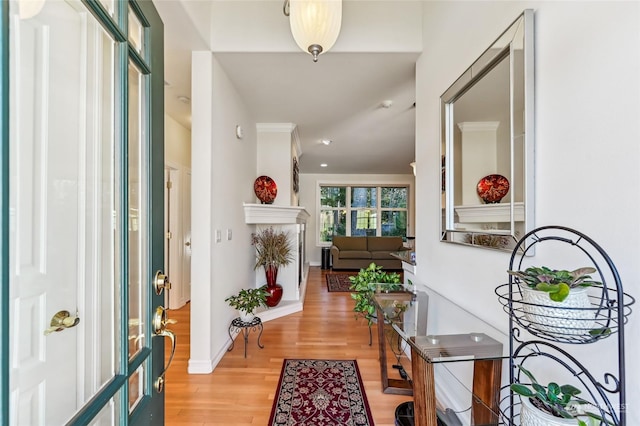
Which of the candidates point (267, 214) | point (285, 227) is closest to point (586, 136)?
point (267, 214)

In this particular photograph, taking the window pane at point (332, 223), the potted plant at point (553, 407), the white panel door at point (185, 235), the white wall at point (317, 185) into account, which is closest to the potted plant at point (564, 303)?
the potted plant at point (553, 407)

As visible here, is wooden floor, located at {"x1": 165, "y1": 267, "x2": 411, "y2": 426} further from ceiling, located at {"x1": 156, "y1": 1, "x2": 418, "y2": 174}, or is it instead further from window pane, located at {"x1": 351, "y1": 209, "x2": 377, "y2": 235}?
window pane, located at {"x1": 351, "y1": 209, "x2": 377, "y2": 235}

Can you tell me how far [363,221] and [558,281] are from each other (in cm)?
745

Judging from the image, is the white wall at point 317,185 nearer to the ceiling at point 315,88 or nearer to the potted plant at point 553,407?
the ceiling at point 315,88

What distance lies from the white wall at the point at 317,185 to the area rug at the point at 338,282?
1.53 meters

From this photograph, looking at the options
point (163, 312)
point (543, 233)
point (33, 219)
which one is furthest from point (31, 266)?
point (543, 233)

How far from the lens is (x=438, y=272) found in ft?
6.20

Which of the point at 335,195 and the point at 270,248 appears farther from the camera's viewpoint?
the point at 335,195

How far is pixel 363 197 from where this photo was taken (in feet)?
26.8

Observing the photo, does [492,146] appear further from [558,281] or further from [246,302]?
[246,302]

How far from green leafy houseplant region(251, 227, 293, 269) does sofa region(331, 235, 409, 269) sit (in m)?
3.33

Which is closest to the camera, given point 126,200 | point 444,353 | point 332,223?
point 126,200

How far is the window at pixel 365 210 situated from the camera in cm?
809

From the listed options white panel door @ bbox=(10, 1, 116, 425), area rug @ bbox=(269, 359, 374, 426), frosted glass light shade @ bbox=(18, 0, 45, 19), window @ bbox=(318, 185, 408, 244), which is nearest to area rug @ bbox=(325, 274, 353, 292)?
window @ bbox=(318, 185, 408, 244)
